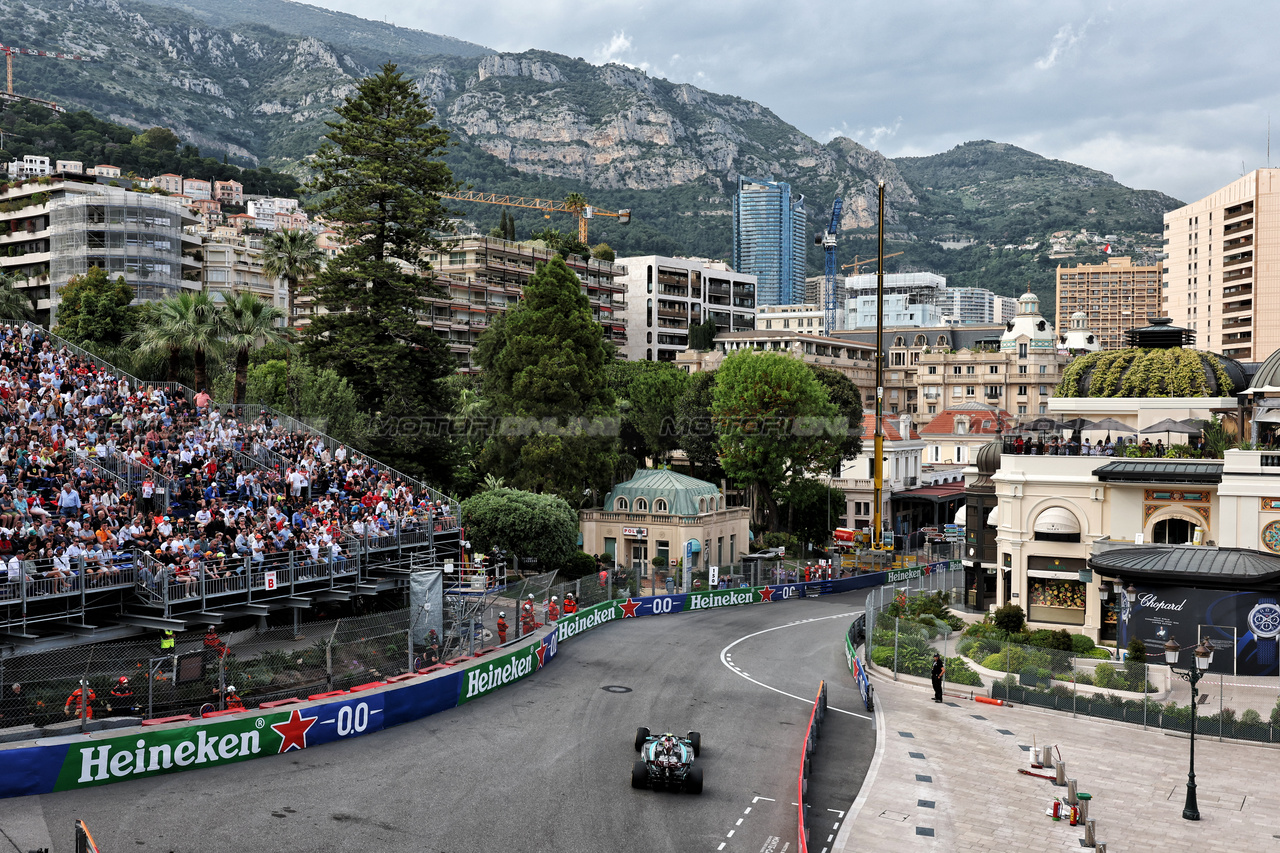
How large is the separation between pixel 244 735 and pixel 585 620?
21178 millimetres

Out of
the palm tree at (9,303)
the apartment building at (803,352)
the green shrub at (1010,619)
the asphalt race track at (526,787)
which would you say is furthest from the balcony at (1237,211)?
the palm tree at (9,303)

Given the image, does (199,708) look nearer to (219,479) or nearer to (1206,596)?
(219,479)

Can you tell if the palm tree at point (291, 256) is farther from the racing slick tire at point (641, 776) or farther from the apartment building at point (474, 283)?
the racing slick tire at point (641, 776)

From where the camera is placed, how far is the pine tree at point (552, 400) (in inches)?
2367

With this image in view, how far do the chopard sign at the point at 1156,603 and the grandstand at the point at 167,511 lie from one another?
26.8m

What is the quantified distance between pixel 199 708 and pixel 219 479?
14323 millimetres

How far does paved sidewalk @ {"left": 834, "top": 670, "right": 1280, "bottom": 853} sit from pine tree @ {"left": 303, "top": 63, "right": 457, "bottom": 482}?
32.2 meters

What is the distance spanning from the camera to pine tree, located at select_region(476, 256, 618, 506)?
60.1 meters

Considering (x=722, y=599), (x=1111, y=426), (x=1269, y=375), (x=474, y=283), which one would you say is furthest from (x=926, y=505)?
(x=474, y=283)

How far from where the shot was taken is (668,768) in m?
24.5

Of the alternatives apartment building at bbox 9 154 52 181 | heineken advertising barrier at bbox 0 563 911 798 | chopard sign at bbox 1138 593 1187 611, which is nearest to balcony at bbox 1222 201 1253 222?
chopard sign at bbox 1138 593 1187 611

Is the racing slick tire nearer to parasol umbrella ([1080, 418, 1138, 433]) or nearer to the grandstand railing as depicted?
the grandstand railing

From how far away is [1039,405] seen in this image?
127 metres

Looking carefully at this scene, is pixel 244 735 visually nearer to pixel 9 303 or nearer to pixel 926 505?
pixel 9 303
